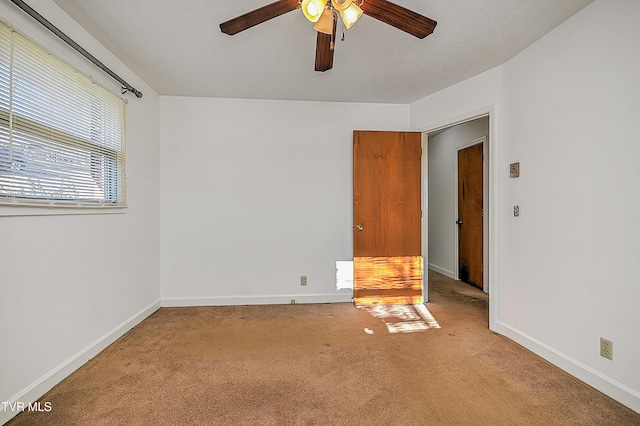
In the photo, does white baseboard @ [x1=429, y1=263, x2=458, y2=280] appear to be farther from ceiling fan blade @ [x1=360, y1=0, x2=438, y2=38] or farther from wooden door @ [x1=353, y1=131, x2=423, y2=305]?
ceiling fan blade @ [x1=360, y1=0, x2=438, y2=38]

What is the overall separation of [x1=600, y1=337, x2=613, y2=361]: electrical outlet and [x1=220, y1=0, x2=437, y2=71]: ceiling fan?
7.18 ft

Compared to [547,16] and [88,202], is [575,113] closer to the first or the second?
[547,16]

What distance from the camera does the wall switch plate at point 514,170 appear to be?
8.16 ft

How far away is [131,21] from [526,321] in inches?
152

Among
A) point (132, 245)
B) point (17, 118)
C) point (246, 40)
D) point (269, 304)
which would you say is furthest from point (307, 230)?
point (17, 118)

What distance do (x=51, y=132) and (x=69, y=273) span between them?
3.16 ft

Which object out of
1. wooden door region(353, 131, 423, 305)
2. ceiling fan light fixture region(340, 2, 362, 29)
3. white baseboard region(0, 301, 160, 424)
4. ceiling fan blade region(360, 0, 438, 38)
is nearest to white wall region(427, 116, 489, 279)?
wooden door region(353, 131, 423, 305)

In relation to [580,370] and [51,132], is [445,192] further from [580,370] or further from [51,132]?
[51,132]

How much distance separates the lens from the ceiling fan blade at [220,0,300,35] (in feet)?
4.74

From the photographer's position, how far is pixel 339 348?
2377 mm

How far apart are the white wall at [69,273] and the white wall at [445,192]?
14.6 feet

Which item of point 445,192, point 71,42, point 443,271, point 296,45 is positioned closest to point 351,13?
point 296,45

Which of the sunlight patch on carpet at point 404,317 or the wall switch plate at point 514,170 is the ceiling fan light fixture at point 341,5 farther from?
the sunlight patch on carpet at point 404,317

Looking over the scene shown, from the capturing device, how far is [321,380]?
6.34 ft
